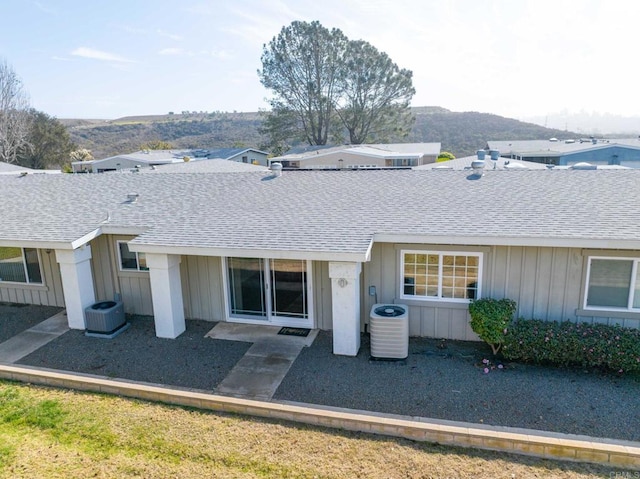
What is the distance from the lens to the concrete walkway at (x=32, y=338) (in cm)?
950

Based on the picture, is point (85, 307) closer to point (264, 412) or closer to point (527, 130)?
point (264, 412)

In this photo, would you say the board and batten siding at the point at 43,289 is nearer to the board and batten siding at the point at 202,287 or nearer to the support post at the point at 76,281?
the support post at the point at 76,281

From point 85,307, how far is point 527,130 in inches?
3399

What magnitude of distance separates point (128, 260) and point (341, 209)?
18.7 feet

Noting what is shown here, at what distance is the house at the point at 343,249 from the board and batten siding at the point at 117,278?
31 millimetres

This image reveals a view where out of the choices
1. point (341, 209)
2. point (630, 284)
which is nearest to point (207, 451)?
point (341, 209)

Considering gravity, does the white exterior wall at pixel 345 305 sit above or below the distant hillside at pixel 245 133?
below

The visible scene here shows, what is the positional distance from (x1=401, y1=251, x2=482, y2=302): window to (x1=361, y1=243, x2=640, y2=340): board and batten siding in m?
0.13

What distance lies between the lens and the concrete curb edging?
540 cm

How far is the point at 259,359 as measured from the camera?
29.2 ft

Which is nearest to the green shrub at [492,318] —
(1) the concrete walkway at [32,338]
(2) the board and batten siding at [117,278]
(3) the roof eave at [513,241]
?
(3) the roof eave at [513,241]

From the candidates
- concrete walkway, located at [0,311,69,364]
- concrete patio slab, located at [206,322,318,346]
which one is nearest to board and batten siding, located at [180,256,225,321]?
concrete patio slab, located at [206,322,318,346]

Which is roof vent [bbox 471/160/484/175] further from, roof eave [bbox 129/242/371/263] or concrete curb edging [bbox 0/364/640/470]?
concrete curb edging [bbox 0/364/640/470]

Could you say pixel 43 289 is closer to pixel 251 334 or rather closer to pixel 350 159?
pixel 251 334
